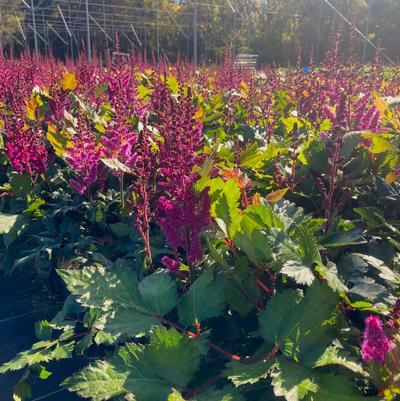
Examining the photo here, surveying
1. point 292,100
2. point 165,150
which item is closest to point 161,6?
point 292,100

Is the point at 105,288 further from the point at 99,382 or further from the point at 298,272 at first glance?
the point at 298,272

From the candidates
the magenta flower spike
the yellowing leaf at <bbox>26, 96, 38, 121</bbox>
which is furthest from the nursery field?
the yellowing leaf at <bbox>26, 96, 38, 121</bbox>

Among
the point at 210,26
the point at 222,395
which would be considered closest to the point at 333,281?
the point at 222,395

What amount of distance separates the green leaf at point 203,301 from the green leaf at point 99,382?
0.22m

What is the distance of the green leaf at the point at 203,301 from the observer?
119 centimetres

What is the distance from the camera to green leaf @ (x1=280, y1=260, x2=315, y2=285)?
1014 mm

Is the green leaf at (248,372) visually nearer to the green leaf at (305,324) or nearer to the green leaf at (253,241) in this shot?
the green leaf at (305,324)

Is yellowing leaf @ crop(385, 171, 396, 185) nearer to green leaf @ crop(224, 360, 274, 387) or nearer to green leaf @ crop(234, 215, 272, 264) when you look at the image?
green leaf @ crop(234, 215, 272, 264)

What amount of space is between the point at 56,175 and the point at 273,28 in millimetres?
33142

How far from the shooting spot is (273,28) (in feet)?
108

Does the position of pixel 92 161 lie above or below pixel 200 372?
above

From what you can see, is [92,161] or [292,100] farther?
[292,100]

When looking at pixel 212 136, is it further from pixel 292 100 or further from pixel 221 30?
pixel 221 30

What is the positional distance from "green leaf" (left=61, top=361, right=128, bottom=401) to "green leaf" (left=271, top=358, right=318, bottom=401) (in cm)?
34
